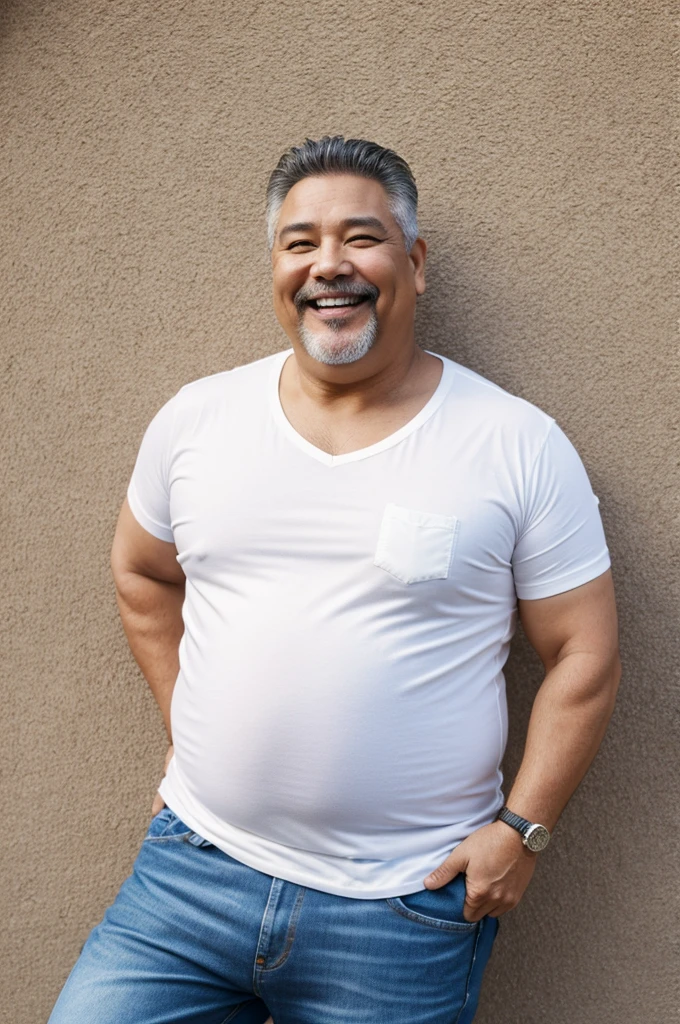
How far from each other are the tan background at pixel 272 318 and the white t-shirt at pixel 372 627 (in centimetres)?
35

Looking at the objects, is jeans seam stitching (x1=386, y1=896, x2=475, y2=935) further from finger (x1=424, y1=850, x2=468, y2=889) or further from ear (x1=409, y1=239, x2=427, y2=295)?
ear (x1=409, y1=239, x2=427, y2=295)

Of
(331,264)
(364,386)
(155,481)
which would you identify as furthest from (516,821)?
(331,264)

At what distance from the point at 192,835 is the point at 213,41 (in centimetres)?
166

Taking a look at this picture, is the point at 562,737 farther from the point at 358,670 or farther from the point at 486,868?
the point at 358,670

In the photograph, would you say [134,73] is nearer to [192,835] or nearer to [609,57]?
[609,57]

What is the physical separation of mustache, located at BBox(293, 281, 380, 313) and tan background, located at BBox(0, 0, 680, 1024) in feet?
1.18

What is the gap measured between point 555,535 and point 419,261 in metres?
0.60

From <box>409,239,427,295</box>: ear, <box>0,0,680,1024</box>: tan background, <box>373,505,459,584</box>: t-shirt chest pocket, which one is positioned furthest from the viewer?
<box>0,0,680,1024</box>: tan background

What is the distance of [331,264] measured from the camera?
5.11 feet

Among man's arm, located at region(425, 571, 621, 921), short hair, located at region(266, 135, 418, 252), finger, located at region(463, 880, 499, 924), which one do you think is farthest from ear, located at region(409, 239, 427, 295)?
finger, located at region(463, 880, 499, 924)

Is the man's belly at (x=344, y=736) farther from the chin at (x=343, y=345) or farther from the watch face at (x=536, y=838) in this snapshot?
the chin at (x=343, y=345)

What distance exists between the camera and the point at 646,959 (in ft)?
6.21

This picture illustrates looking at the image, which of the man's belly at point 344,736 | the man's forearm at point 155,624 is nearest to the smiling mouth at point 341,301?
the man's belly at point 344,736

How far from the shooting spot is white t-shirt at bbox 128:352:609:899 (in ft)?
4.89
